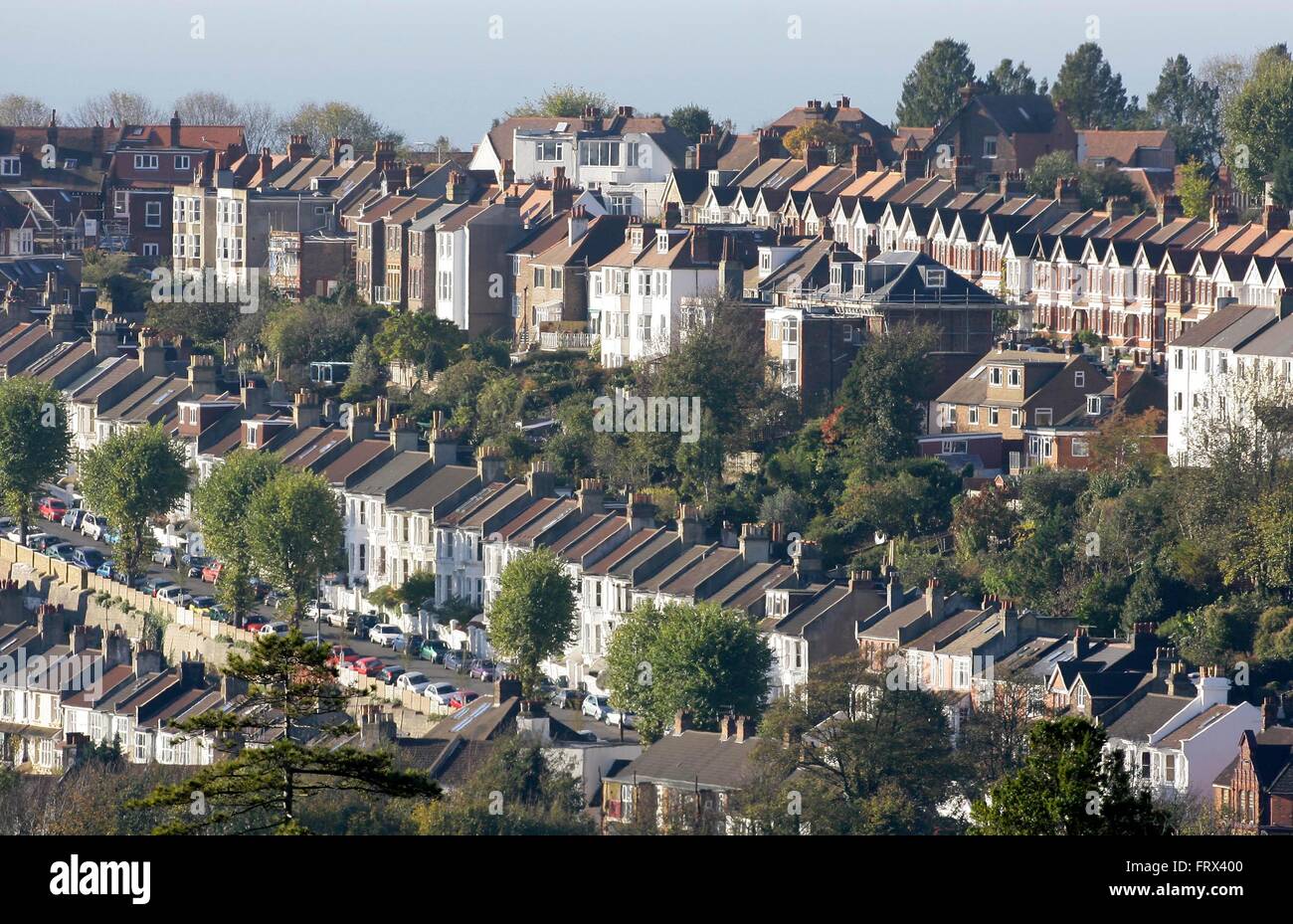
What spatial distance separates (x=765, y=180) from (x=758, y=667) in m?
49.5

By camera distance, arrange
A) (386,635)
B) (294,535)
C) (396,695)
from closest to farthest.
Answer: (396,695) < (386,635) < (294,535)

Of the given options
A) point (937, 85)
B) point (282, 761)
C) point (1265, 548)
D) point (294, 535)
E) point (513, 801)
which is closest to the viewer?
point (282, 761)

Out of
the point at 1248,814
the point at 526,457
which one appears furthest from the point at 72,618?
the point at 1248,814

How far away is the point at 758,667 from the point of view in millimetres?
55281

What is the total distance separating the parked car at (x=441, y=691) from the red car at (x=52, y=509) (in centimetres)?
2602

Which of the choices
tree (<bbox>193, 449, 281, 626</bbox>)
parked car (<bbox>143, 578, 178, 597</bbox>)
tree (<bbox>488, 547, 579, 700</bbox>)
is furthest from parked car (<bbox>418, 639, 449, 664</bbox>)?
parked car (<bbox>143, 578, 178, 597</bbox>)

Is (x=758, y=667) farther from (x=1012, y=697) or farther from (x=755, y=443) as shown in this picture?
(x=755, y=443)

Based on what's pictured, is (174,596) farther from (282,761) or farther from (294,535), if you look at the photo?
(282,761)

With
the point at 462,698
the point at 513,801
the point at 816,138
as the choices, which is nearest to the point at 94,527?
the point at 462,698

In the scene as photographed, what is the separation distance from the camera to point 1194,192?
303 ft

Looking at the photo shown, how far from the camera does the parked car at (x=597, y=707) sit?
189ft

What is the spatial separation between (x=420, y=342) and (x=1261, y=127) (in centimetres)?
2940

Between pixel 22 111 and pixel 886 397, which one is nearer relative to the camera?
pixel 886 397

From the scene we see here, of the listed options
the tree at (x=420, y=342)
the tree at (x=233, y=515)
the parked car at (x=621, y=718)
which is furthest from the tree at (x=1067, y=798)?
the tree at (x=420, y=342)
